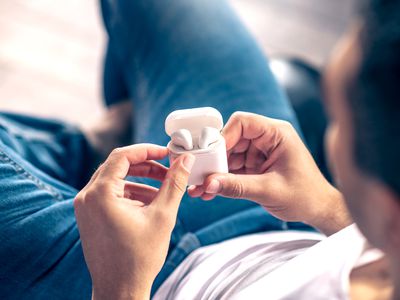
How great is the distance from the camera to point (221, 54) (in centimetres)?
83

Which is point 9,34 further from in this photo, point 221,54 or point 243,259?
point 243,259

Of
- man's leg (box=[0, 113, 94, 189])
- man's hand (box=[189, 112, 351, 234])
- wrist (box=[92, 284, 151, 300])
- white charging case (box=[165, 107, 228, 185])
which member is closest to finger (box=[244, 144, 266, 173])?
man's hand (box=[189, 112, 351, 234])

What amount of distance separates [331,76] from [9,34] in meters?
1.39

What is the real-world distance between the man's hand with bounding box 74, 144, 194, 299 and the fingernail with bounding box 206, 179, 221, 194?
0.04 meters

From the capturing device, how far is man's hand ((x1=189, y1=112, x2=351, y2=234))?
0.61m

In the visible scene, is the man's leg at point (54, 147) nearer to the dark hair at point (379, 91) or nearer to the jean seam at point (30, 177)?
the jean seam at point (30, 177)

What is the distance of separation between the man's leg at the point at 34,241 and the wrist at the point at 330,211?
0.33 metres

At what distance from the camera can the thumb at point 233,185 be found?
1.84 feet

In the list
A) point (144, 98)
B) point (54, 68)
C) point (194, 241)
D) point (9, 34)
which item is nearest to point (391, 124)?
point (194, 241)

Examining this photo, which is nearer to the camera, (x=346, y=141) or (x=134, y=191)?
(x=346, y=141)

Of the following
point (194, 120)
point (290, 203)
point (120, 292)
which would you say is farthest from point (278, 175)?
point (120, 292)

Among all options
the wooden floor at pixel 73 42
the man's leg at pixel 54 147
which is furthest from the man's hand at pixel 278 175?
the wooden floor at pixel 73 42

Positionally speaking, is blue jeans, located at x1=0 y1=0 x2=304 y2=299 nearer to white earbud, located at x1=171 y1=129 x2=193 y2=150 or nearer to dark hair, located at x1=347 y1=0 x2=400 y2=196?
white earbud, located at x1=171 y1=129 x2=193 y2=150

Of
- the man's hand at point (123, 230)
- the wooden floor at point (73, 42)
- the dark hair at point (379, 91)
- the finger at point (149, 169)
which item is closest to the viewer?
the dark hair at point (379, 91)
